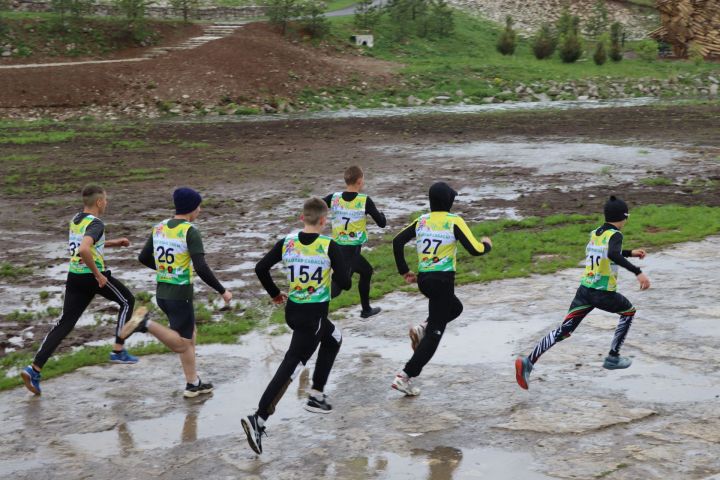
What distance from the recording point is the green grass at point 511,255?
1105 centimetres

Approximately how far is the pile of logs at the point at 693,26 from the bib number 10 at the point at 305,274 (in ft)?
169

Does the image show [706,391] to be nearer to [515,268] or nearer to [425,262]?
[425,262]

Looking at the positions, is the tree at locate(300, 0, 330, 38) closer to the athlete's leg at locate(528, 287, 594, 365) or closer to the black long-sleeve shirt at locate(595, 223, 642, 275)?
the athlete's leg at locate(528, 287, 594, 365)

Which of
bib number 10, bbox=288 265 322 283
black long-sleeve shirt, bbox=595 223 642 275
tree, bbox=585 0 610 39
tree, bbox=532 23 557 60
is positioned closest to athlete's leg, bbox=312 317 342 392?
bib number 10, bbox=288 265 322 283

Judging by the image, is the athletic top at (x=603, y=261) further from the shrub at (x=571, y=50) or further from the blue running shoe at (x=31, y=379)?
the shrub at (x=571, y=50)

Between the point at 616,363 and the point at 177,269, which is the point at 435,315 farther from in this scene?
the point at 177,269

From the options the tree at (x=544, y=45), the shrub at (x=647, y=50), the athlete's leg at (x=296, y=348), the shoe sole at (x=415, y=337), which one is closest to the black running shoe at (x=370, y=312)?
the shoe sole at (x=415, y=337)

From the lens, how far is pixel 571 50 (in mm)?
51156

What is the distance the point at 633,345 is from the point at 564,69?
40.7m

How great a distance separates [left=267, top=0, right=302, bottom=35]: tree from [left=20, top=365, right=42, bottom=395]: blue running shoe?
40.3 m

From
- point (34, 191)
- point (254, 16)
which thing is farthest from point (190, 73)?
point (34, 191)

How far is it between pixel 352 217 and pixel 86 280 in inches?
126

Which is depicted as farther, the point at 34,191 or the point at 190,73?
the point at 190,73

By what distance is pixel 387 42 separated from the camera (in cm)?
5075
